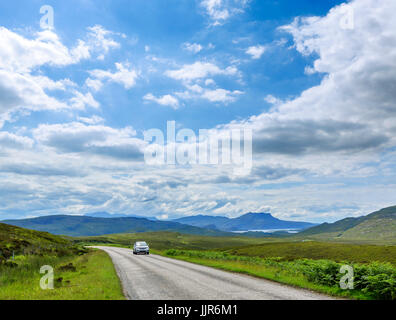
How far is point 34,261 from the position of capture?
2702cm

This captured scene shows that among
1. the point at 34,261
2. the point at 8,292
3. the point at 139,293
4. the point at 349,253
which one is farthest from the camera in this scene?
the point at 349,253

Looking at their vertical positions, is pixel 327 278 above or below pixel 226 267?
above

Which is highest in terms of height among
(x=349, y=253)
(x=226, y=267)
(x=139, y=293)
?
(x=139, y=293)
